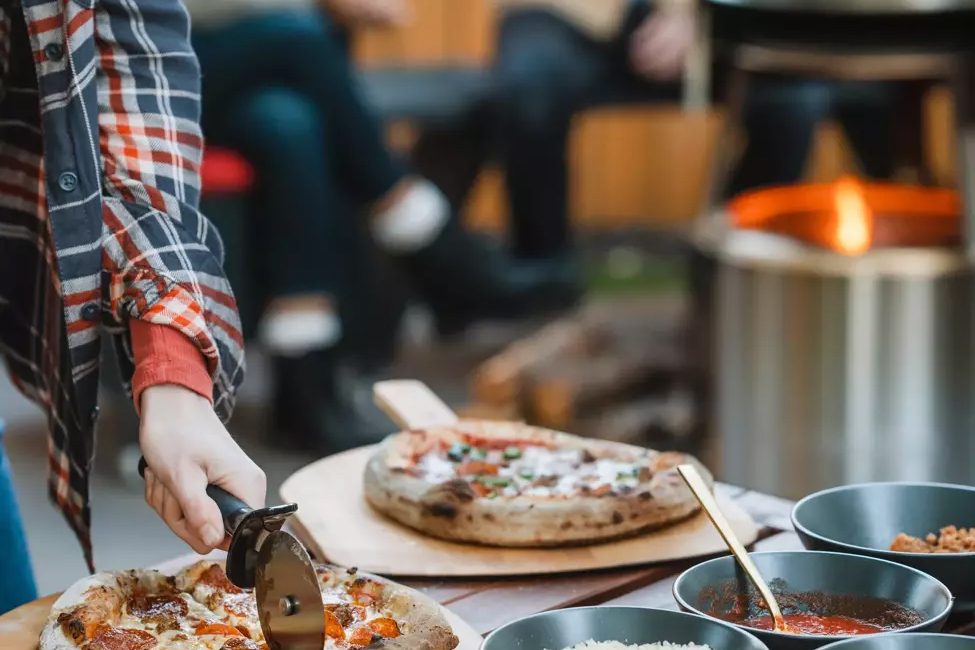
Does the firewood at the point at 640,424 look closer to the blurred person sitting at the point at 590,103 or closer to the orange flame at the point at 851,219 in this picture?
the blurred person sitting at the point at 590,103

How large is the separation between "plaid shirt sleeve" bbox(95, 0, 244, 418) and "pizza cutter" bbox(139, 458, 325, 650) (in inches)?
8.9

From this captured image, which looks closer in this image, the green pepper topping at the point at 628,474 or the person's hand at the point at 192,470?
the person's hand at the point at 192,470

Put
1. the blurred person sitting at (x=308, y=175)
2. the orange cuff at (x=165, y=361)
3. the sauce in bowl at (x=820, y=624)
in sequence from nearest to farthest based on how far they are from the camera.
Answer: the sauce in bowl at (x=820, y=624), the orange cuff at (x=165, y=361), the blurred person sitting at (x=308, y=175)

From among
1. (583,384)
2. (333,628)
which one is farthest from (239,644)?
(583,384)

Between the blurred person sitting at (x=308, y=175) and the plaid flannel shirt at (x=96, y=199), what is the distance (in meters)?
2.07

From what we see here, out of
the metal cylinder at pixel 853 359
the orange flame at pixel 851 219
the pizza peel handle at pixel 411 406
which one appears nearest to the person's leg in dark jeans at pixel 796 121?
the orange flame at pixel 851 219

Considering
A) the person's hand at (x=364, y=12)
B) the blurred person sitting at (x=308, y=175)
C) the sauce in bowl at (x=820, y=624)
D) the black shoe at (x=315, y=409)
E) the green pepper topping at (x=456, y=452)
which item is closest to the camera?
the sauce in bowl at (x=820, y=624)

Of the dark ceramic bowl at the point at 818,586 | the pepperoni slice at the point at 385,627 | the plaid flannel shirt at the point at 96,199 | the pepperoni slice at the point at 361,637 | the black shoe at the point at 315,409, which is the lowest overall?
the black shoe at the point at 315,409

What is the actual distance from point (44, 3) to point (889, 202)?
201 centimetres

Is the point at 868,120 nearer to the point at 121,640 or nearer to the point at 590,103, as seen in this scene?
the point at 590,103

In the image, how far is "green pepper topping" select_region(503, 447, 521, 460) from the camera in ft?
5.48

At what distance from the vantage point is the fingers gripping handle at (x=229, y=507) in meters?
1.15

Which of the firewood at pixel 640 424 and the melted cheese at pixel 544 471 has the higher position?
the melted cheese at pixel 544 471

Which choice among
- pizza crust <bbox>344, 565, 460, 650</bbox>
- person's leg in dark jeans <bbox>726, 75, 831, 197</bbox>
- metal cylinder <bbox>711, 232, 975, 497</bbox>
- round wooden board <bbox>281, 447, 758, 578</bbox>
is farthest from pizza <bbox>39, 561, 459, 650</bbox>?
person's leg in dark jeans <bbox>726, 75, 831, 197</bbox>
